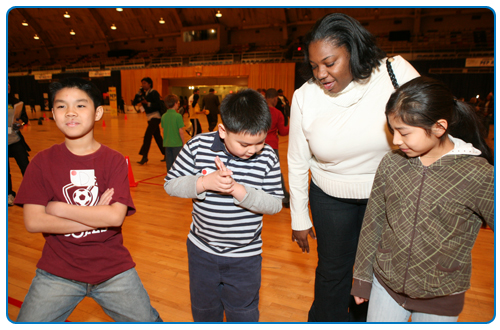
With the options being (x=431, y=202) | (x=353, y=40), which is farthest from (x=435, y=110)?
(x=353, y=40)

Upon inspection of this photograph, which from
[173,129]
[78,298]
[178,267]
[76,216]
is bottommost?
[178,267]

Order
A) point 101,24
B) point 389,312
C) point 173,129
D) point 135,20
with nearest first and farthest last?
point 389,312 < point 173,129 < point 135,20 < point 101,24

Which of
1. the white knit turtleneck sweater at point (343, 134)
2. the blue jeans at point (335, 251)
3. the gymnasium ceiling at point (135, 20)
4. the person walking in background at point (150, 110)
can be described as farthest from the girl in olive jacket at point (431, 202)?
the gymnasium ceiling at point (135, 20)

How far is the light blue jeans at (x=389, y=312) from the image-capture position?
4.09 ft

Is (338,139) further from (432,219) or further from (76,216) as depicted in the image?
(76,216)

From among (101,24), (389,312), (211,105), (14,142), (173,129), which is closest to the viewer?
(389,312)

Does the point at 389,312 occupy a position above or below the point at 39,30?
below

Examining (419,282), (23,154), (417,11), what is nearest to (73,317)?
(419,282)

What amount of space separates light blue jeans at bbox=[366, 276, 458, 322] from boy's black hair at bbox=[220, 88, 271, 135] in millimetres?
807

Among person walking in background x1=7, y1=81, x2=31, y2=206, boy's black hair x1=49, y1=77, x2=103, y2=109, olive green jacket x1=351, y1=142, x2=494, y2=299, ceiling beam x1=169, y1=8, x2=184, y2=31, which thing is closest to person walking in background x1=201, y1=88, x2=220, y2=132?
person walking in background x1=7, y1=81, x2=31, y2=206

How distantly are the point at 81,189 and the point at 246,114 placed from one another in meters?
0.80

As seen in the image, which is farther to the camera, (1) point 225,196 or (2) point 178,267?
(2) point 178,267

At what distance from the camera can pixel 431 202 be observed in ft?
3.91

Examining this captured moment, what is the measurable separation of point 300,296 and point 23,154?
13.3 ft
